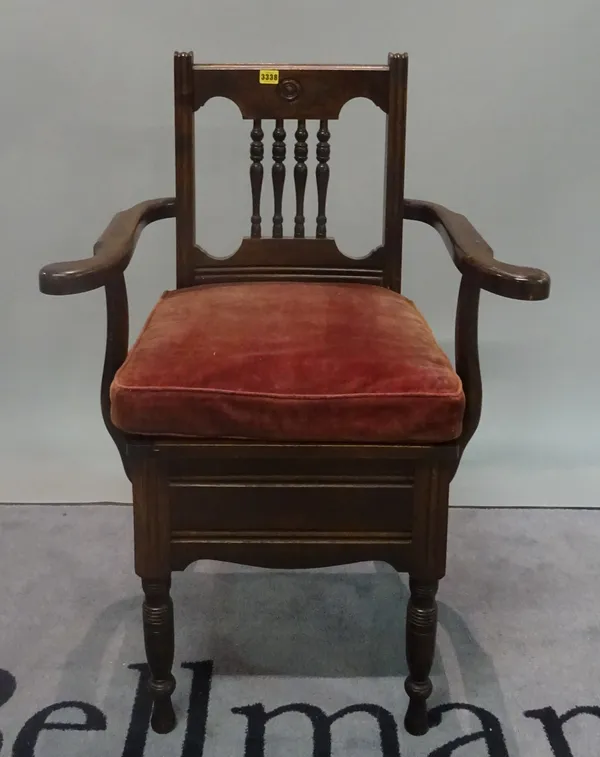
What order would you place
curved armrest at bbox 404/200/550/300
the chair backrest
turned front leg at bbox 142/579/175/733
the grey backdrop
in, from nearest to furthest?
curved armrest at bbox 404/200/550/300 → turned front leg at bbox 142/579/175/733 → the chair backrest → the grey backdrop

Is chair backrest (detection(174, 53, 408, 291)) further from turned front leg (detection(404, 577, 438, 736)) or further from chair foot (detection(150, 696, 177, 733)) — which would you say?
chair foot (detection(150, 696, 177, 733))

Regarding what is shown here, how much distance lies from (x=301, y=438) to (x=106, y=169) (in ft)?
3.18

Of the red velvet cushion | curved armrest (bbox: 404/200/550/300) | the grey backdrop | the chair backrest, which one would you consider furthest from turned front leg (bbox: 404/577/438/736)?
the grey backdrop

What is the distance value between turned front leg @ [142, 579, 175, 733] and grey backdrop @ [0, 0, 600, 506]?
65 centimetres

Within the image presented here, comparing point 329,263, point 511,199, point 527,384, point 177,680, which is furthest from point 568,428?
point 177,680

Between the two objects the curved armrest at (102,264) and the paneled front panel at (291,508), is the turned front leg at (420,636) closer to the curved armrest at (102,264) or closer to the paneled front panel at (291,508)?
the paneled front panel at (291,508)

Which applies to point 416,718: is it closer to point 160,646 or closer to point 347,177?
point 160,646

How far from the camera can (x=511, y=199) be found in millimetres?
1812

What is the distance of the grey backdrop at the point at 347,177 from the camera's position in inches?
66.2

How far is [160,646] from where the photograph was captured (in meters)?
1.16

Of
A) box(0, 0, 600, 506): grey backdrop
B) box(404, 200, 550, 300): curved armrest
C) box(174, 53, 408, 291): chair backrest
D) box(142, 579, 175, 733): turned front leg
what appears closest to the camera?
box(404, 200, 550, 300): curved armrest

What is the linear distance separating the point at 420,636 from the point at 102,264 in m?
0.63

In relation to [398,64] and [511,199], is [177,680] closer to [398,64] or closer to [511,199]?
[398,64]

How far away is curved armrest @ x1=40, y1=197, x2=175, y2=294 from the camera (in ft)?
3.36
